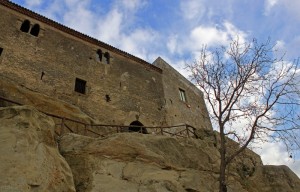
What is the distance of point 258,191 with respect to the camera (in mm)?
13109

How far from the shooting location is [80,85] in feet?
59.2

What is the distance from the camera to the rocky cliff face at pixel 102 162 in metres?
6.84

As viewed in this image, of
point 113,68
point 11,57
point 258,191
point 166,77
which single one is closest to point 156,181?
point 258,191

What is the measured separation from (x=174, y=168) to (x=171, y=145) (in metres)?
1.13

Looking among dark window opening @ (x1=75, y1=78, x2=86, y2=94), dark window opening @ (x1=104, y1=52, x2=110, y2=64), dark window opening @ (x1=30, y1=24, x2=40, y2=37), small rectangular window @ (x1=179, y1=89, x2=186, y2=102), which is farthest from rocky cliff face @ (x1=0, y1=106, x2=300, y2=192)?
small rectangular window @ (x1=179, y1=89, x2=186, y2=102)

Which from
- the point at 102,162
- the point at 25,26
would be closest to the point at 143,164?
the point at 102,162

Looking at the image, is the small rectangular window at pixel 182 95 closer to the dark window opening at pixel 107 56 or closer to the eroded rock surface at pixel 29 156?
the dark window opening at pixel 107 56

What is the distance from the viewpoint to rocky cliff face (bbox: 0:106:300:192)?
269 inches

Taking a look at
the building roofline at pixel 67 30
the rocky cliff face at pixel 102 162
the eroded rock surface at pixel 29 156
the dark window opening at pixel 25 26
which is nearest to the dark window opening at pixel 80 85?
the building roofline at pixel 67 30

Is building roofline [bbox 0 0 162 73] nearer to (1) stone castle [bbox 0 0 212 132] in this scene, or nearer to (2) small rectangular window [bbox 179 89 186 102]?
(1) stone castle [bbox 0 0 212 132]

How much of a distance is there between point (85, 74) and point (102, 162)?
33.8ft

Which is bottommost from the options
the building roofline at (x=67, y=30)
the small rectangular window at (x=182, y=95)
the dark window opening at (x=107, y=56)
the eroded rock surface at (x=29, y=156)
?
the eroded rock surface at (x=29, y=156)

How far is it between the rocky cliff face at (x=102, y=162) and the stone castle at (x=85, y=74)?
637cm

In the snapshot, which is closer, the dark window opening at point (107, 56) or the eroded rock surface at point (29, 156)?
the eroded rock surface at point (29, 156)
